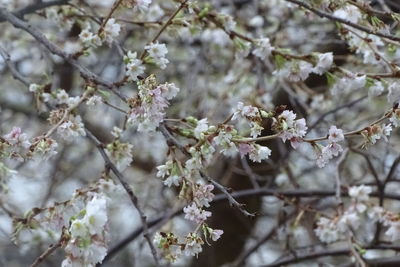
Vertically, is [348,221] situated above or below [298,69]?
below

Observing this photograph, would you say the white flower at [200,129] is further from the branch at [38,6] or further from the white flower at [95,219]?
the branch at [38,6]

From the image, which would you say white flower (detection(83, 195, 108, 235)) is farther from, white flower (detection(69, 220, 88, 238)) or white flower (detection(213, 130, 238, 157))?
white flower (detection(213, 130, 238, 157))

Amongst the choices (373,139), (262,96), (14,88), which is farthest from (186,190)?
(14,88)

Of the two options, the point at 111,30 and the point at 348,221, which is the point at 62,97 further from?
the point at 348,221

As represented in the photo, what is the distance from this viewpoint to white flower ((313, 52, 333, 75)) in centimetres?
161

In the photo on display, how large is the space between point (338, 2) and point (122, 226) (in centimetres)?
351

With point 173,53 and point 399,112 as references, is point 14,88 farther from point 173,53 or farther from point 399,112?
point 399,112

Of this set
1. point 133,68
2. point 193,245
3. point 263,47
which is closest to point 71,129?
point 133,68

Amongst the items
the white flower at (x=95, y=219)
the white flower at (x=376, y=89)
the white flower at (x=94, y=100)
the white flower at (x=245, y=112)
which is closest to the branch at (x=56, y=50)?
the white flower at (x=94, y=100)

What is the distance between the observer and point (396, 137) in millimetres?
3398

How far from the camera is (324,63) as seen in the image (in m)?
1.62

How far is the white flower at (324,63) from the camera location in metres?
1.61

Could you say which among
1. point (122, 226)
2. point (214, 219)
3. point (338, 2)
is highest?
point (338, 2)

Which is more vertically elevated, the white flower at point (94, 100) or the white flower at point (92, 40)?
the white flower at point (92, 40)
